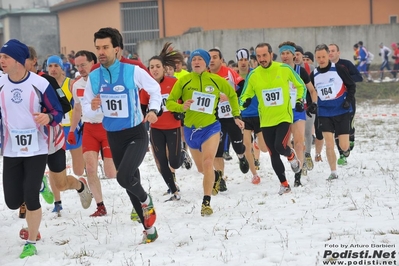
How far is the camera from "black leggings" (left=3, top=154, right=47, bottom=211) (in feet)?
24.2

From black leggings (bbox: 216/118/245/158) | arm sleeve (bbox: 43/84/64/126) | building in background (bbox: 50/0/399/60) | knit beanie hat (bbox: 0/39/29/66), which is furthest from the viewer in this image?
building in background (bbox: 50/0/399/60)

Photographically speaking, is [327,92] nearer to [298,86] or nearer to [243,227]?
[298,86]

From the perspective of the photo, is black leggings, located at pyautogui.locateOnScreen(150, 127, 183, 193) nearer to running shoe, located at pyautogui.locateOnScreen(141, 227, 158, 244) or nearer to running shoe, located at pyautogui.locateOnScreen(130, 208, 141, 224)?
running shoe, located at pyautogui.locateOnScreen(130, 208, 141, 224)

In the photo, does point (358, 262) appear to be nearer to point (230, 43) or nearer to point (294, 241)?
point (294, 241)

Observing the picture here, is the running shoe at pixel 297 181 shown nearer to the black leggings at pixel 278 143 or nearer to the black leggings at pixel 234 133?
the black leggings at pixel 278 143

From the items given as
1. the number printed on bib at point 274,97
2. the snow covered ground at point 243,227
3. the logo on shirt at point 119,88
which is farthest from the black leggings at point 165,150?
the logo on shirt at point 119,88

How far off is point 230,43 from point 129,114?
27.0 metres

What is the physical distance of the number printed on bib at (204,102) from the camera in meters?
9.62

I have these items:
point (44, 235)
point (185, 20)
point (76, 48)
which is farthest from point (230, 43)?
point (44, 235)

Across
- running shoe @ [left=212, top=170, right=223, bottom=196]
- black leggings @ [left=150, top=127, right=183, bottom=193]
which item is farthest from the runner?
running shoe @ [left=212, top=170, right=223, bottom=196]

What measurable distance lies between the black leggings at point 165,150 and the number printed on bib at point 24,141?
303cm

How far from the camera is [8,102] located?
7.40 metres

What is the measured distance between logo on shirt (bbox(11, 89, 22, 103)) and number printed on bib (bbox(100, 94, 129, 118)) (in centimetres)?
82

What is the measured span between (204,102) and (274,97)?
3.78 feet
